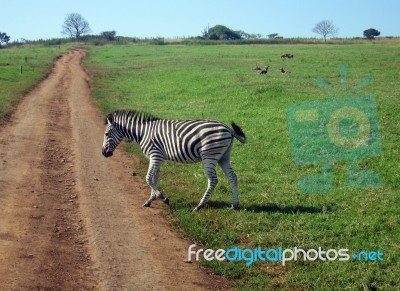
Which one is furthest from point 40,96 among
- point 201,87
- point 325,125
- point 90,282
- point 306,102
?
point 90,282

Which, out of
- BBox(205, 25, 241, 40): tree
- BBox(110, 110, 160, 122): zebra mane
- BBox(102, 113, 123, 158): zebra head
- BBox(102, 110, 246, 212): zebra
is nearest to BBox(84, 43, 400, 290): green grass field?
BBox(102, 110, 246, 212): zebra

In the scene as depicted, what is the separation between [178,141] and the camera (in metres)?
10.2

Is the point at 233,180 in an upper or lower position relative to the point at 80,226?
upper

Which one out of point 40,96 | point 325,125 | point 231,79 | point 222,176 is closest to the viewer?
point 222,176

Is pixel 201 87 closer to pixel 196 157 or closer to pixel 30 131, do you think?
pixel 30 131

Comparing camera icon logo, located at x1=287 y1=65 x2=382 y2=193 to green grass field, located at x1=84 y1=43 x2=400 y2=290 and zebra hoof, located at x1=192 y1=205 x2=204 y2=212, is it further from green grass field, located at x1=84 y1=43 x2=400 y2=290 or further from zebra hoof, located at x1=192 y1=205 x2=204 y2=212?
zebra hoof, located at x1=192 y1=205 x2=204 y2=212

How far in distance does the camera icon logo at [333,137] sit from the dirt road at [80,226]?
13.7ft

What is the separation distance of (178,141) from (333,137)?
6655mm

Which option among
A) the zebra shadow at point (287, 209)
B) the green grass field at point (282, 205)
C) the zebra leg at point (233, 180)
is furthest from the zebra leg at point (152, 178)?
the zebra shadow at point (287, 209)

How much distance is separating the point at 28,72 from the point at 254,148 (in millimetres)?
28676

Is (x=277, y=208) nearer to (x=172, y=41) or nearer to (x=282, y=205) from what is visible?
(x=282, y=205)

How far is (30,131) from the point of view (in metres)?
17.8

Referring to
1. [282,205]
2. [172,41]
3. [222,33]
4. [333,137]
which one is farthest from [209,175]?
[222,33]

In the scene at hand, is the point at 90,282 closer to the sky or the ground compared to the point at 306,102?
closer to the ground
